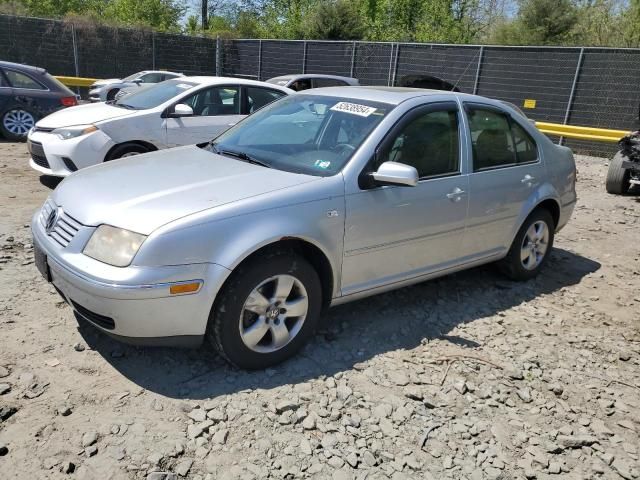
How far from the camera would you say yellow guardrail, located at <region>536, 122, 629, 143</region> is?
39.8 ft

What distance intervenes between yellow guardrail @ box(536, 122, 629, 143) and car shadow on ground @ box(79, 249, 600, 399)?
8.10m

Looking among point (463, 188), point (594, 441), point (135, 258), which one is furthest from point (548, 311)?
point (135, 258)

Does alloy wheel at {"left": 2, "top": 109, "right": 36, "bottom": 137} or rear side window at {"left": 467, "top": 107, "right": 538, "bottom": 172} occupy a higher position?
rear side window at {"left": 467, "top": 107, "right": 538, "bottom": 172}

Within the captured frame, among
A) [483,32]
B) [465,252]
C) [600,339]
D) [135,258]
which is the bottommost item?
[600,339]

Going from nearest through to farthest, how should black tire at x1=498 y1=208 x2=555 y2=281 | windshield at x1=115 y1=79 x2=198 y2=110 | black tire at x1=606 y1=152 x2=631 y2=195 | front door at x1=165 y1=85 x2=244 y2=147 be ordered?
black tire at x1=498 y1=208 x2=555 y2=281 < front door at x1=165 y1=85 x2=244 y2=147 < windshield at x1=115 y1=79 x2=198 y2=110 < black tire at x1=606 y1=152 x2=631 y2=195

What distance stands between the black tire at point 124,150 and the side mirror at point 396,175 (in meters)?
4.28

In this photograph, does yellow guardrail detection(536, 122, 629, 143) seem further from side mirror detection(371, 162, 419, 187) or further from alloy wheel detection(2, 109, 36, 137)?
alloy wheel detection(2, 109, 36, 137)

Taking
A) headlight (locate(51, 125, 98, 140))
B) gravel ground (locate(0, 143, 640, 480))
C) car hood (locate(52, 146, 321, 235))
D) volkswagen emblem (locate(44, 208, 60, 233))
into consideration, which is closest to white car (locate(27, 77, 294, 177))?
headlight (locate(51, 125, 98, 140))

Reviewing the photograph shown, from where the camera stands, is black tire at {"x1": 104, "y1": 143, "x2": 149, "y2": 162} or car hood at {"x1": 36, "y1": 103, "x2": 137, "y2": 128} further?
car hood at {"x1": 36, "y1": 103, "x2": 137, "y2": 128}

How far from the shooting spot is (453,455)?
277 cm

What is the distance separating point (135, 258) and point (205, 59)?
21.2 metres

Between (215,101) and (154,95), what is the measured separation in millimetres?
810

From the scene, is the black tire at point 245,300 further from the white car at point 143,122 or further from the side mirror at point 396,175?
the white car at point 143,122

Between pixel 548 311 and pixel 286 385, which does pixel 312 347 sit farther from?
pixel 548 311
